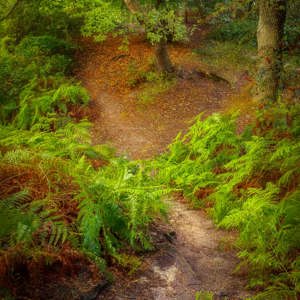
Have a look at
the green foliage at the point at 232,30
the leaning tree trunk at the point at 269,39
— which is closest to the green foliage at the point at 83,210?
the leaning tree trunk at the point at 269,39

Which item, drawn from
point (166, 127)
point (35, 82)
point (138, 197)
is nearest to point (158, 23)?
point (166, 127)

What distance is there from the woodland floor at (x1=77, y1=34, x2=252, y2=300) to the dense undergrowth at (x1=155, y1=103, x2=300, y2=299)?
0.33m

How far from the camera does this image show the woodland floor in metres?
4.03

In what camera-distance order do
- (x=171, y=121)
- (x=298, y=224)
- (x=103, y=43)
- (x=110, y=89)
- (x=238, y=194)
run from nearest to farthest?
(x=298, y=224)
(x=238, y=194)
(x=171, y=121)
(x=110, y=89)
(x=103, y=43)

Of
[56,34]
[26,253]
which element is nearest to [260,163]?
[26,253]

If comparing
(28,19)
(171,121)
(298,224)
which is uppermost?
(28,19)

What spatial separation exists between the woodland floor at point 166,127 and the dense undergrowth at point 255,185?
333 millimetres

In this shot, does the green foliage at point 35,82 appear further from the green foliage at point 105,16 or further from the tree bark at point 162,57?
the tree bark at point 162,57

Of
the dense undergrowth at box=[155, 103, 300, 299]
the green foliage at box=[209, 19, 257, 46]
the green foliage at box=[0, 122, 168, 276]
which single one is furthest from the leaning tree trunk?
the green foliage at box=[209, 19, 257, 46]

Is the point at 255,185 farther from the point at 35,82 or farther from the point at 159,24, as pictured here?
the point at 159,24

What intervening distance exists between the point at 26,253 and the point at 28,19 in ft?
50.1

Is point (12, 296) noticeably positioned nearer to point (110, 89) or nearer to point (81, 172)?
point (81, 172)

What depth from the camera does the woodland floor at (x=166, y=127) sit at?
13.2ft

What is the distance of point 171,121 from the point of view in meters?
12.4
